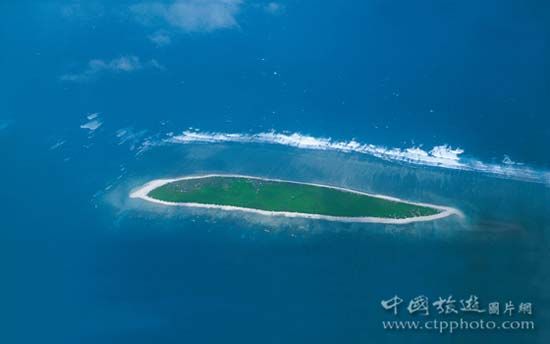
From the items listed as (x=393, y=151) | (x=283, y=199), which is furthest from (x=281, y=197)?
(x=393, y=151)

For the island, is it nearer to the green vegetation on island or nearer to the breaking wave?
the green vegetation on island

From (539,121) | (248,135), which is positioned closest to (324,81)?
(248,135)

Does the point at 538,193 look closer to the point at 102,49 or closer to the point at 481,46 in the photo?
the point at 481,46

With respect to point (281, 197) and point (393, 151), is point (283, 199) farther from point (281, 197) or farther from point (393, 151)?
point (393, 151)

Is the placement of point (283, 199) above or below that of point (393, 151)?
below

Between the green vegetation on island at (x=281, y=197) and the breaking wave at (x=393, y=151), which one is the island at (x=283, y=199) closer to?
the green vegetation on island at (x=281, y=197)

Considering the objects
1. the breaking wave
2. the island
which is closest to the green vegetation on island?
the island
